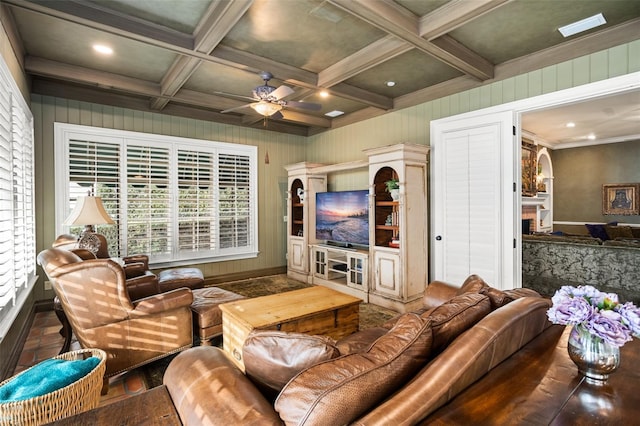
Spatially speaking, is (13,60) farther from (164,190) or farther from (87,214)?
(164,190)

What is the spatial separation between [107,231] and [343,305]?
367cm

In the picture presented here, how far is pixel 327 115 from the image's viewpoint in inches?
223

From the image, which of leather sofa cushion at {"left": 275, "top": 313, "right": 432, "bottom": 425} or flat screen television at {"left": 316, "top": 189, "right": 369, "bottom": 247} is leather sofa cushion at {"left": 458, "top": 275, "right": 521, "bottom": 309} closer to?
leather sofa cushion at {"left": 275, "top": 313, "right": 432, "bottom": 425}

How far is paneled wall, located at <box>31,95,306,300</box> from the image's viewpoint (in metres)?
4.17

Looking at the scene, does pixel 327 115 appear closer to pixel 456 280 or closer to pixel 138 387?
pixel 456 280

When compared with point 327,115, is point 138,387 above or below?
below

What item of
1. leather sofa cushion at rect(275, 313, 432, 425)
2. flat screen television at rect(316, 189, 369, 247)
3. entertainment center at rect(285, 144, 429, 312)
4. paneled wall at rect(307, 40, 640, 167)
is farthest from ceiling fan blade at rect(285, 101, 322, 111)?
leather sofa cushion at rect(275, 313, 432, 425)

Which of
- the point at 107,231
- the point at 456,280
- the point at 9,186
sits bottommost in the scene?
the point at 456,280

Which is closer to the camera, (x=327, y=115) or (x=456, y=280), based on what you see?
(x=456, y=280)

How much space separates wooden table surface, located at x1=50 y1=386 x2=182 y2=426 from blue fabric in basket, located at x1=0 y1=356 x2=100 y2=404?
0.65 m

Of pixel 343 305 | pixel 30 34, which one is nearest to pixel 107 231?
pixel 30 34

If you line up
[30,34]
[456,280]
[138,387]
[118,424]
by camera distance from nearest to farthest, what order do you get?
1. [118,424]
2. [138,387]
3. [30,34]
4. [456,280]

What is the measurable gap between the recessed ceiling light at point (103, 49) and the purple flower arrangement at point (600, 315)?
13.8ft

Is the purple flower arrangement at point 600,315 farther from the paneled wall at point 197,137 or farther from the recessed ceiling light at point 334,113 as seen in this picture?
the recessed ceiling light at point 334,113
